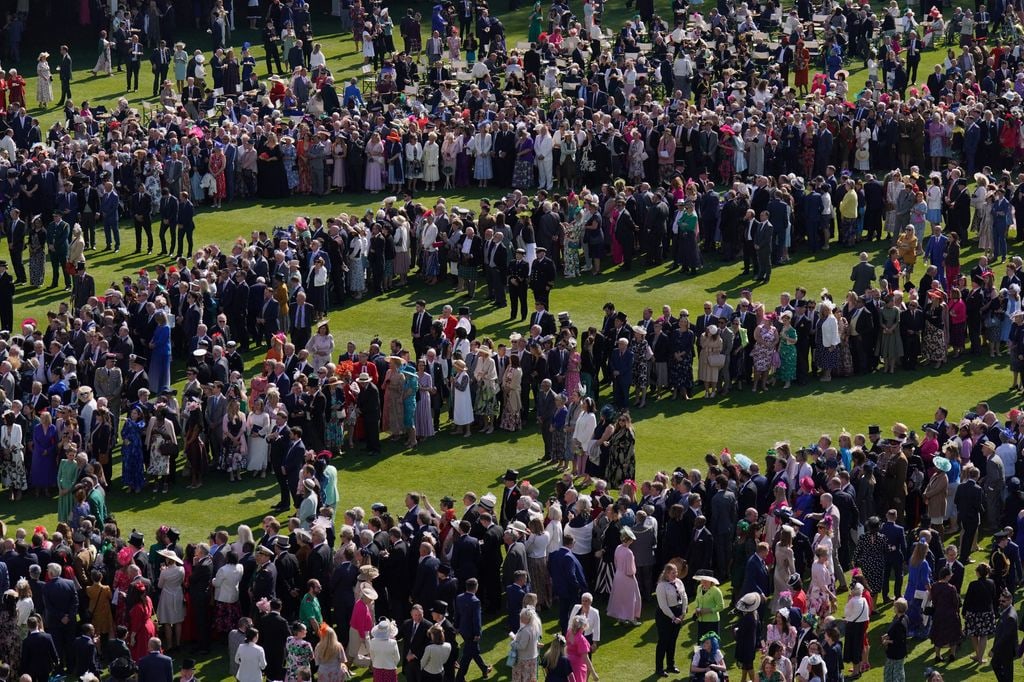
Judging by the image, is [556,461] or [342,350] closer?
[556,461]

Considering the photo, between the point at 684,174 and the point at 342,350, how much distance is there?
33.9 feet

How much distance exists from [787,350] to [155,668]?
13514 mm

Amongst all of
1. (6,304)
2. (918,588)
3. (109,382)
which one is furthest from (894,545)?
(6,304)

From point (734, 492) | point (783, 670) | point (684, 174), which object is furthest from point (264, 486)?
point (684, 174)

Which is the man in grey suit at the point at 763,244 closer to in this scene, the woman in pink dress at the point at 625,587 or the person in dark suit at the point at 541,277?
the person in dark suit at the point at 541,277

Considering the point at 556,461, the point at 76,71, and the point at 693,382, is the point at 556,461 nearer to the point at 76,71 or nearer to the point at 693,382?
the point at 693,382

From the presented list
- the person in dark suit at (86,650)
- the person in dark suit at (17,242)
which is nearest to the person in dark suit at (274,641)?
the person in dark suit at (86,650)

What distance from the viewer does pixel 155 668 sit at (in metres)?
22.7

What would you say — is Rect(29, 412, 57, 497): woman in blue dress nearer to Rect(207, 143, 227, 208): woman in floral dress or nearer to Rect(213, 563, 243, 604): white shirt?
Rect(213, 563, 243, 604): white shirt

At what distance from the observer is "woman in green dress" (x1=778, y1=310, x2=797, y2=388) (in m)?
32.2

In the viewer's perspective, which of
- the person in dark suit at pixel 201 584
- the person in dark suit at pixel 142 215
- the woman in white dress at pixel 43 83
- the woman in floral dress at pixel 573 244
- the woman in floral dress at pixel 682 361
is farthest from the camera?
the woman in white dress at pixel 43 83

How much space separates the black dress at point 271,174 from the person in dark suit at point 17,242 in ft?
18.7

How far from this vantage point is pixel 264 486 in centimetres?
2956

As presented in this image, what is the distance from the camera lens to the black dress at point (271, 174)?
139ft
